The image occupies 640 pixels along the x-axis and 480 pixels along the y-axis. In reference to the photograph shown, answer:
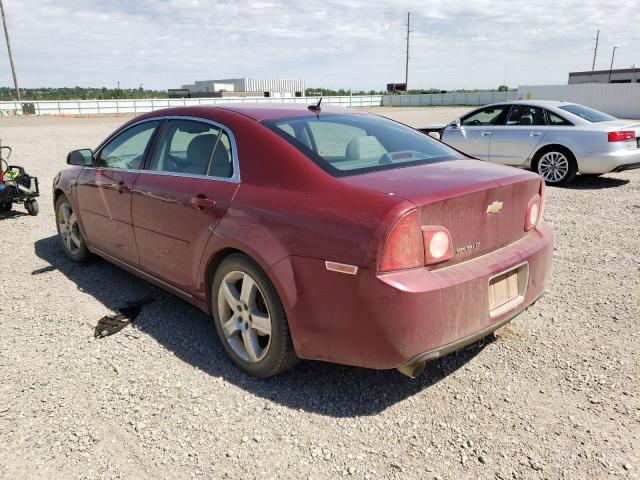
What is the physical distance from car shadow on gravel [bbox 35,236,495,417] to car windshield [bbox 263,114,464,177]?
1293 mm

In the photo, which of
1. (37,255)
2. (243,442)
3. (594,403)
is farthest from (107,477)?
(37,255)

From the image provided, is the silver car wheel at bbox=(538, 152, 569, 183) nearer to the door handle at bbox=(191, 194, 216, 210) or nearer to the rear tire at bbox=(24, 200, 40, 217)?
the door handle at bbox=(191, 194, 216, 210)

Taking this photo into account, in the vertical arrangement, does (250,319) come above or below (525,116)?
below

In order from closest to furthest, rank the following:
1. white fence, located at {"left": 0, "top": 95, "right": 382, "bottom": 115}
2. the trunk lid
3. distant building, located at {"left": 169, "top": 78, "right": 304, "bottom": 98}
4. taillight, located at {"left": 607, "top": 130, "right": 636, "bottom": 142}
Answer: the trunk lid
taillight, located at {"left": 607, "top": 130, "right": 636, "bottom": 142}
white fence, located at {"left": 0, "top": 95, "right": 382, "bottom": 115}
distant building, located at {"left": 169, "top": 78, "right": 304, "bottom": 98}

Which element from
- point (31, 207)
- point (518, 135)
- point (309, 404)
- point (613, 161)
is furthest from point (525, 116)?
point (31, 207)

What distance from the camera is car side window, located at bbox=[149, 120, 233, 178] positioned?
338 cm

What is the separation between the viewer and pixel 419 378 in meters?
3.23

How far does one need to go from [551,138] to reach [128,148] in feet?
25.0

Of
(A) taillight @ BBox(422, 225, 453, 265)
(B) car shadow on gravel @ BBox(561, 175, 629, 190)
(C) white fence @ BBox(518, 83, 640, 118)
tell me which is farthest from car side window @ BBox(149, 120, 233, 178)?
(C) white fence @ BBox(518, 83, 640, 118)

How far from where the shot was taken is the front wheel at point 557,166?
9.21 metres

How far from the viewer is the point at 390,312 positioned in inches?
97.1

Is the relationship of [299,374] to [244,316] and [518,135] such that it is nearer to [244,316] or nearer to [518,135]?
[244,316]

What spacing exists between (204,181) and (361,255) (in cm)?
142

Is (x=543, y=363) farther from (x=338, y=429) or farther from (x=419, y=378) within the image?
(x=338, y=429)
